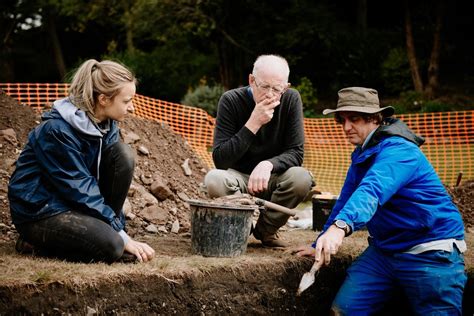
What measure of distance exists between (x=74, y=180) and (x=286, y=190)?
4.73 feet

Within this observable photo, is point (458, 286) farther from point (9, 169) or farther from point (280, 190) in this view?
point (9, 169)

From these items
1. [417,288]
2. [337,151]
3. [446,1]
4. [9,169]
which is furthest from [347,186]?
[446,1]

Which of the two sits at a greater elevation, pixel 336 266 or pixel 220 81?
pixel 336 266

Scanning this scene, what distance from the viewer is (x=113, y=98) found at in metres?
3.51

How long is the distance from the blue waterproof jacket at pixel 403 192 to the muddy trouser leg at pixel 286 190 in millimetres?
523

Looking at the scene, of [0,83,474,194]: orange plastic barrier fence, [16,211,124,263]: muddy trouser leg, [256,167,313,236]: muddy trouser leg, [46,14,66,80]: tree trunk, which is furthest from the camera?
[46,14,66,80]: tree trunk

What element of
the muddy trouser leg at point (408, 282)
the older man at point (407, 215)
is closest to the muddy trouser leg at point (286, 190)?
the older man at point (407, 215)

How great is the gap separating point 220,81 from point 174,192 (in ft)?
50.7

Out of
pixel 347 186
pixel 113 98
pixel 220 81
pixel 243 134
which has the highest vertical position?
pixel 113 98

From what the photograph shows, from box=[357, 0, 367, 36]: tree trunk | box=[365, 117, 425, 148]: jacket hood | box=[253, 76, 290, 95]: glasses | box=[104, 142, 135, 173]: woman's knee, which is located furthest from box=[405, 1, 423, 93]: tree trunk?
box=[104, 142, 135, 173]: woman's knee

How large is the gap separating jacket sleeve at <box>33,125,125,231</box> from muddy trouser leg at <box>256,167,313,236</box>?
48.7 inches

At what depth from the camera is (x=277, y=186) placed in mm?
4086

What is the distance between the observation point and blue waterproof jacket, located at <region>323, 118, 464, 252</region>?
3.22m

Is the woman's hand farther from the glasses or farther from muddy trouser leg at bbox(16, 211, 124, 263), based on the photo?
the glasses
